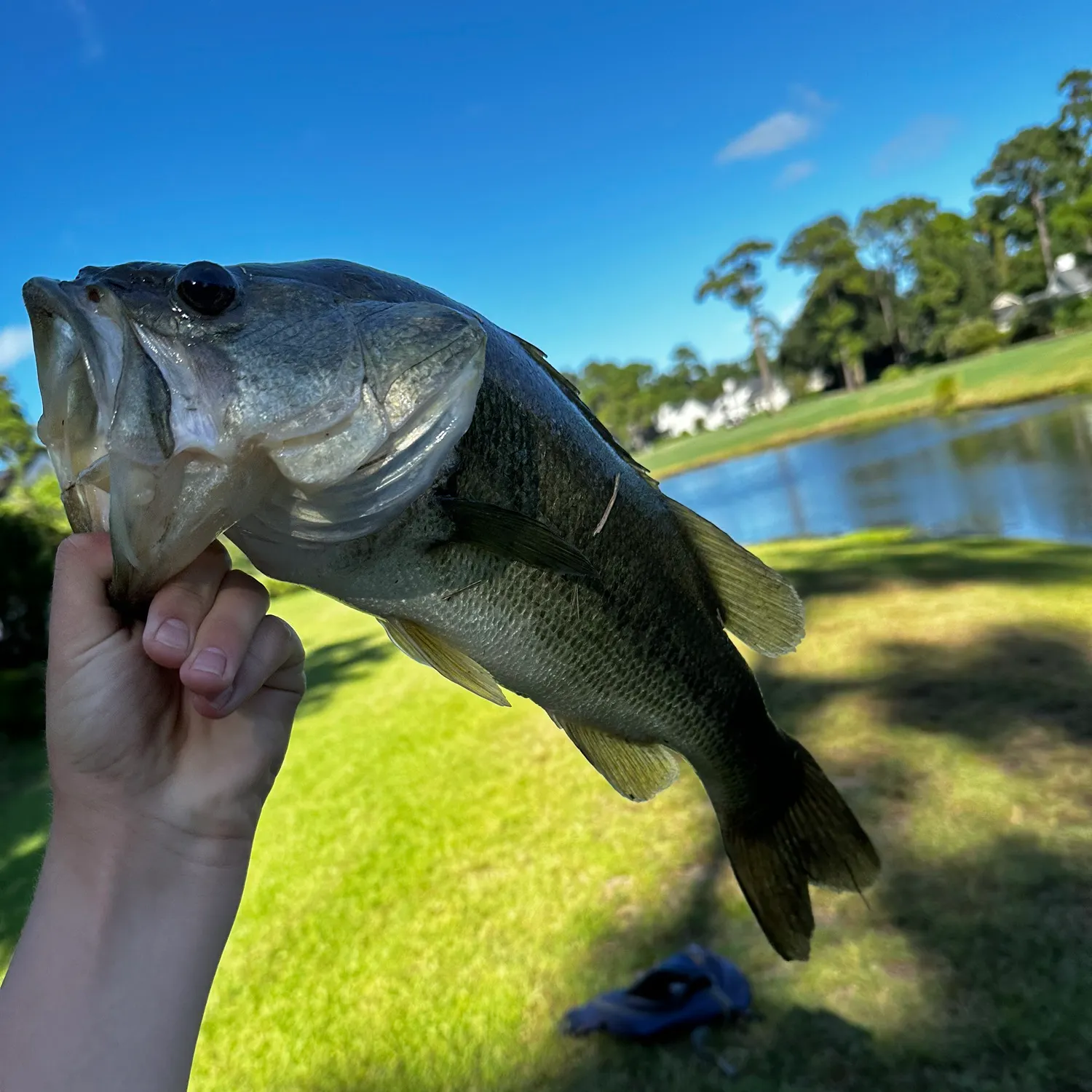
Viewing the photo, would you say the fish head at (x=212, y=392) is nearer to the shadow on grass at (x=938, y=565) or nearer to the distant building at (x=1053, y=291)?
the shadow on grass at (x=938, y=565)

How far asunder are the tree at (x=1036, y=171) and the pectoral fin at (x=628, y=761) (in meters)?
57.6

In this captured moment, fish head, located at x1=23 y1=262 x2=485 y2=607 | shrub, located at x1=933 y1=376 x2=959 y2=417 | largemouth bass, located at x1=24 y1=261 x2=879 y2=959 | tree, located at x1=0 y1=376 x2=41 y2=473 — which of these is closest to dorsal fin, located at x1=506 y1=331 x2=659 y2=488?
largemouth bass, located at x1=24 y1=261 x2=879 y2=959

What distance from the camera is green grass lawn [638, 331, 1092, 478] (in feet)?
79.3

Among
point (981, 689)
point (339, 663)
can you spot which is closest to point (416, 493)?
point (981, 689)

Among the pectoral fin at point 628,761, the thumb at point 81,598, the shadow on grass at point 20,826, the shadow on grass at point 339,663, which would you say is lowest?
the shadow on grass at point 339,663

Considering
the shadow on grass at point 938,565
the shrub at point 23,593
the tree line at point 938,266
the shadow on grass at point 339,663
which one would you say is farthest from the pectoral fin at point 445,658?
the tree line at point 938,266

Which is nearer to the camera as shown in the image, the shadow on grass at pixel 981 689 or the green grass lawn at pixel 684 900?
the green grass lawn at pixel 684 900

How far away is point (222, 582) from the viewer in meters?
1.19

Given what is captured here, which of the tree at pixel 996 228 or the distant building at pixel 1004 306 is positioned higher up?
the tree at pixel 996 228

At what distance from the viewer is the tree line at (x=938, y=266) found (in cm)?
4441

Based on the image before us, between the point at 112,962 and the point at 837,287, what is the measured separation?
2340 inches

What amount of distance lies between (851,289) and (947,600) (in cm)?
5174

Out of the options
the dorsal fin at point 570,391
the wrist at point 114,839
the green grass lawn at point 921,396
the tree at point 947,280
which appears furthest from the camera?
the tree at point 947,280

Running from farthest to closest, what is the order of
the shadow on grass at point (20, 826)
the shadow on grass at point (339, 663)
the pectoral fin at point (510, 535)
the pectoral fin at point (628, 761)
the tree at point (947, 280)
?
the tree at point (947, 280) → the shadow on grass at point (339, 663) → the shadow on grass at point (20, 826) → the pectoral fin at point (628, 761) → the pectoral fin at point (510, 535)
